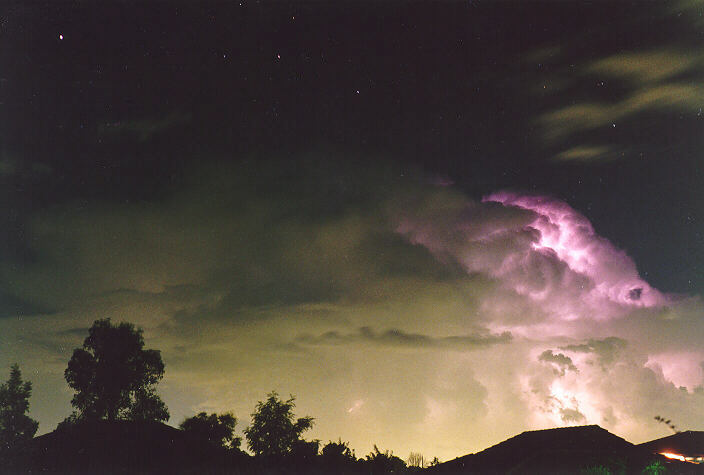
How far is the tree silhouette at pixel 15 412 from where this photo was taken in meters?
57.6

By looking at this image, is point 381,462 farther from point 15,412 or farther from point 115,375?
point 15,412

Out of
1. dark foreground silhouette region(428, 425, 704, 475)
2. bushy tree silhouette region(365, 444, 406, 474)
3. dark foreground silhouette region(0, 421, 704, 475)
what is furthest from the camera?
bushy tree silhouette region(365, 444, 406, 474)

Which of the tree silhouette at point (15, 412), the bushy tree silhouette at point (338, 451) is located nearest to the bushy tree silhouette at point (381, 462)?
the bushy tree silhouette at point (338, 451)

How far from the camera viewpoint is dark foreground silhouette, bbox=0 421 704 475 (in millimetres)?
29719

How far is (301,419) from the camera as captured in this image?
62.0 meters

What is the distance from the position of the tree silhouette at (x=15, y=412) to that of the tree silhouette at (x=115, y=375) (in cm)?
1389

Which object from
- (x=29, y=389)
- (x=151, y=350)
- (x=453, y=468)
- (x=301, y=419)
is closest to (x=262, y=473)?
(x=453, y=468)

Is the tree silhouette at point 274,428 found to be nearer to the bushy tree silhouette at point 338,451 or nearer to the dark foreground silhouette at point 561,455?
the bushy tree silhouette at point 338,451

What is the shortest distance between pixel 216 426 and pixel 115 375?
14751mm

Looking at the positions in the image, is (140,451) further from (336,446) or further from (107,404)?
(336,446)

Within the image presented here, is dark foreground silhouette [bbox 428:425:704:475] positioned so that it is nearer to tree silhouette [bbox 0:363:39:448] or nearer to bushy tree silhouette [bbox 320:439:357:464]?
bushy tree silhouette [bbox 320:439:357:464]

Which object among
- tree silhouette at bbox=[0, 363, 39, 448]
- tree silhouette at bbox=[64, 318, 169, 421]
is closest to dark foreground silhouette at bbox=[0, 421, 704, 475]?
tree silhouette at bbox=[64, 318, 169, 421]

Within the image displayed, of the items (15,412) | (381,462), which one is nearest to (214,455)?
(381,462)

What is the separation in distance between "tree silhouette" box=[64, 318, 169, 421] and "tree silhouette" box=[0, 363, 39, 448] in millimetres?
13888
